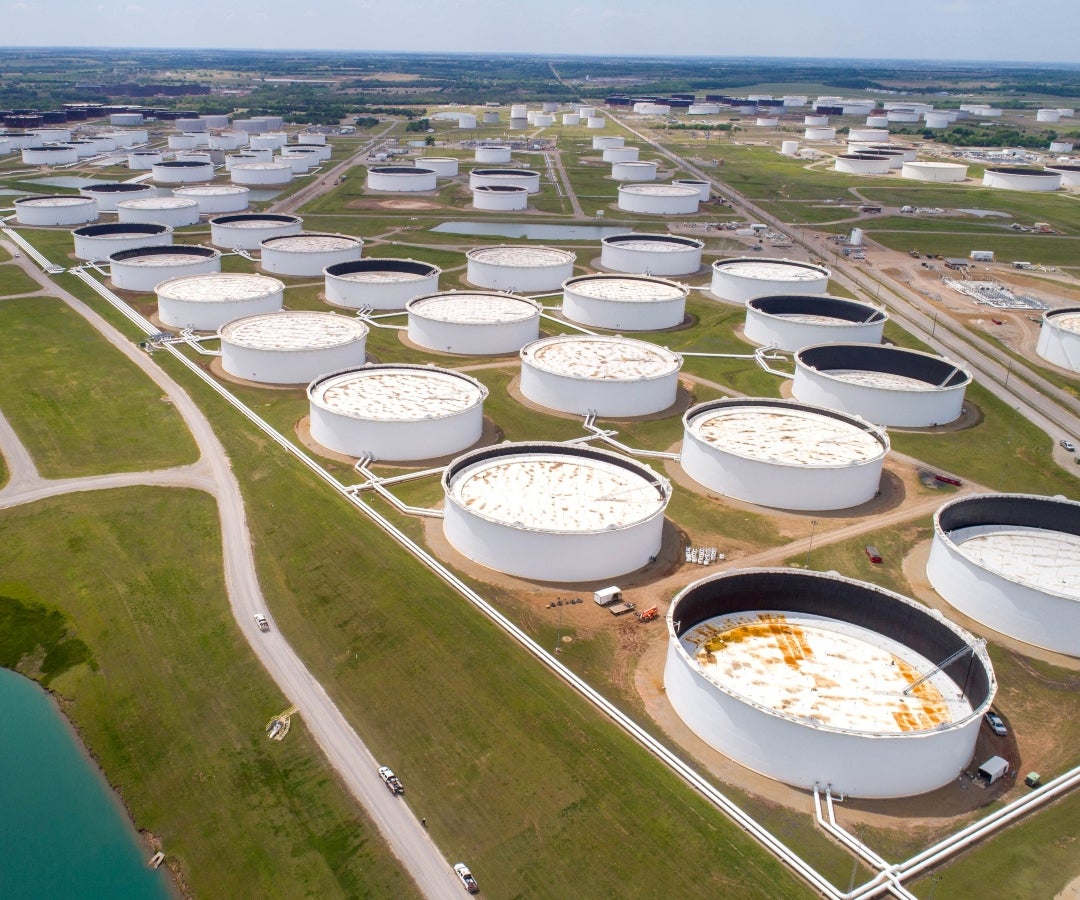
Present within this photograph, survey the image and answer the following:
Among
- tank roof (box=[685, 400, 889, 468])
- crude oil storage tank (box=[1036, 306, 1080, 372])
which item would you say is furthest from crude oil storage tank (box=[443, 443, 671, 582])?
crude oil storage tank (box=[1036, 306, 1080, 372])

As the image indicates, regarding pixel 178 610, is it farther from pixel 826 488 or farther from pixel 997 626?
pixel 997 626

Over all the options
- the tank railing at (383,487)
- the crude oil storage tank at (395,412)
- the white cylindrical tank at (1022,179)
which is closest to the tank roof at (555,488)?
the tank railing at (383,487)

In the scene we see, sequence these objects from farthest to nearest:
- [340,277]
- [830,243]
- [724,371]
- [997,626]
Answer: [830,243], [340,277], [724,371], [997,626]

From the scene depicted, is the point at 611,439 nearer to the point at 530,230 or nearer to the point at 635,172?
the point at 530,230

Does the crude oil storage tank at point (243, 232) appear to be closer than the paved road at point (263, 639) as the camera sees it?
No

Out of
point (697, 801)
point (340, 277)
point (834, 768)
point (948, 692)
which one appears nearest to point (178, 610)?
point (697, 801)

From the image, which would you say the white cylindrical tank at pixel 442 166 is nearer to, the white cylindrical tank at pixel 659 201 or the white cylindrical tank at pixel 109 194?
the white cylindrical tank at pixel 659 201

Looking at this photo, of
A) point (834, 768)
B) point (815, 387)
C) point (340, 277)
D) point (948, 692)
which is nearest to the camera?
point (834, 768)
